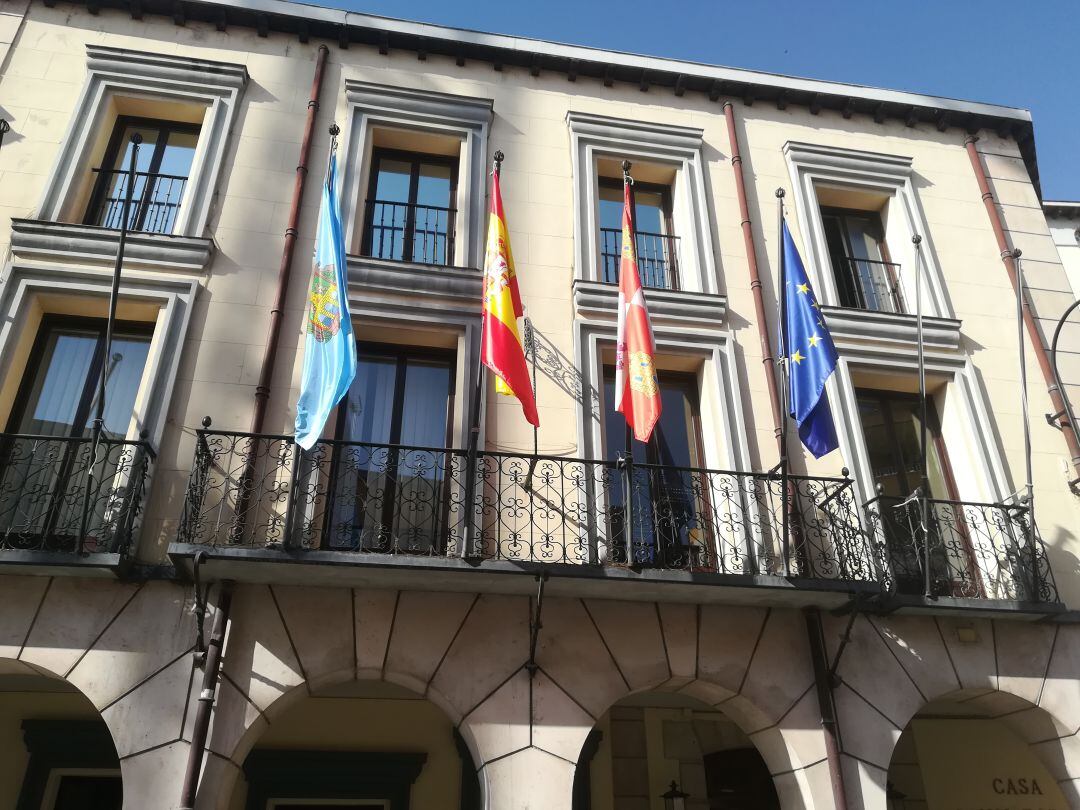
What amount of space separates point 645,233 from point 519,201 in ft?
6.72

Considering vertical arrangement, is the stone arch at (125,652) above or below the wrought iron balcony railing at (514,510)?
below

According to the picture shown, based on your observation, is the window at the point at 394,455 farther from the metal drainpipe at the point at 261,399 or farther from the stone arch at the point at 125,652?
the stone arch at the point at 125,652

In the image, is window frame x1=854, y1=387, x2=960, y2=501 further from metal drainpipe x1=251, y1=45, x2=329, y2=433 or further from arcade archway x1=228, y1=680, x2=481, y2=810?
metal drainpipe x1=251, y1=45, x2=329, y2=433

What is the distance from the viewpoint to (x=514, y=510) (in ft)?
27.2

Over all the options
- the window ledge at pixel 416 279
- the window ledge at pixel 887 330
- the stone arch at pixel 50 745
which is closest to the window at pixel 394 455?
the window ledge at pixel 416 279

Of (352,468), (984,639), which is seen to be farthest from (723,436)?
(352,468)

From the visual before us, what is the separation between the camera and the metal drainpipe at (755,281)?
997cm

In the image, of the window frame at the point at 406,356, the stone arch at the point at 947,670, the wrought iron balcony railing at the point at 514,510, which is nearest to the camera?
the wrought iron balcony railing at the point at 514,510

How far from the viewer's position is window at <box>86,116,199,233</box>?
10.1 m

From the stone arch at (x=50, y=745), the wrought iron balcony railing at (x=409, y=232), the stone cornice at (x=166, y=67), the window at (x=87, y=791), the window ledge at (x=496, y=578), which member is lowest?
the window at (x=87, y=791)

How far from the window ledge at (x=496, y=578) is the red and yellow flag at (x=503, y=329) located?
5.32 feet

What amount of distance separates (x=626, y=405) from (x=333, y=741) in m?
5.53

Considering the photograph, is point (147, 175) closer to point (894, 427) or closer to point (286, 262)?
point (286, 262)

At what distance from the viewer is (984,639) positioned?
8852mm
